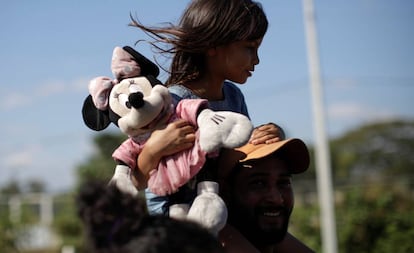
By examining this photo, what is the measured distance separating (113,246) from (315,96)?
14.5m

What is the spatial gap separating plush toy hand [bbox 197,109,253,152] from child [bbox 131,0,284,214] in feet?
1.02

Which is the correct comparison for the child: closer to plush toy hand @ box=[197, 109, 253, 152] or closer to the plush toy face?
the plush toy face

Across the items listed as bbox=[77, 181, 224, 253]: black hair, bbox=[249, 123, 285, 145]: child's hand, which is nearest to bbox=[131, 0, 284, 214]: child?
bbox=[249, 123, 285, 145]: child's hand

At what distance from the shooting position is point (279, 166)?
2672 millimetres

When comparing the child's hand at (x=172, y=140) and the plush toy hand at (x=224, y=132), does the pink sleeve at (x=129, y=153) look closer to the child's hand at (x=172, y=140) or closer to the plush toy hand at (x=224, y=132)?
the child's hand at (x=172, y=140)

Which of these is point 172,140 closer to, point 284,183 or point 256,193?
point 256,193

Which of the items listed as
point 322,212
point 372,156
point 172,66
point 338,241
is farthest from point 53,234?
point 372,156

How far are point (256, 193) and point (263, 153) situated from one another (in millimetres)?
133

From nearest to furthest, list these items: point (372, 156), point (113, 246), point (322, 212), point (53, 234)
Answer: point (113, 246)
point (322, 212)
point (53, 234)
point (372, 156)

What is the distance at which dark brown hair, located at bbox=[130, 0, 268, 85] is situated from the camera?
270cm

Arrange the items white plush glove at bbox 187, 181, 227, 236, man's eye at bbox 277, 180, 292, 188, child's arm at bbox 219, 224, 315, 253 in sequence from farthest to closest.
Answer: man's eye at bbox 277, 180, 292, 188
child's arm at bbox 219, 224, 315, 253
white plush glove at bbox 187, 181, 227, 236

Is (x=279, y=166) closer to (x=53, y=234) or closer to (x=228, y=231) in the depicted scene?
(x=228, y=231)

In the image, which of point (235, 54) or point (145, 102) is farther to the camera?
point (235, 54)

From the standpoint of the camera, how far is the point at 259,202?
2.61 meters
